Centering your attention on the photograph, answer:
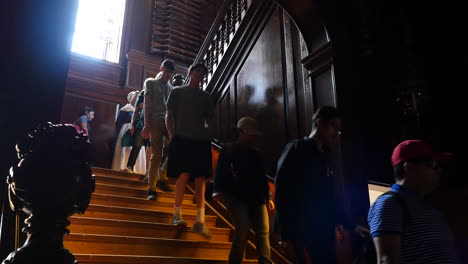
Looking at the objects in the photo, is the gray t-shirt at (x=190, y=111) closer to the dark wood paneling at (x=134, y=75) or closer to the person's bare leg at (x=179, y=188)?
the person's bare leg at (x=179, y=188)

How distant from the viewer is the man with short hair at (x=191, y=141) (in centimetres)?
343

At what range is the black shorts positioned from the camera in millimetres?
3426

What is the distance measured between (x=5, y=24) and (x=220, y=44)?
532cm

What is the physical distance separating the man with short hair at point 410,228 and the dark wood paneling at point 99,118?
285 inches

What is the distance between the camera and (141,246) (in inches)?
129

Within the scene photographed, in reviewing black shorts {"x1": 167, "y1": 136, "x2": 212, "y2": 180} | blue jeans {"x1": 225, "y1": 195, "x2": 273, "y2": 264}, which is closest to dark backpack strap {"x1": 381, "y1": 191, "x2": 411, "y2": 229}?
blue jeans {"x1": 225, "y1": 195, "x2": 273, "y2": 264}

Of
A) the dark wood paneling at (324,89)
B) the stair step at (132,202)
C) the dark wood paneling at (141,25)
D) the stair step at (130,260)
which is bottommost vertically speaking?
the stair step at (130,260)

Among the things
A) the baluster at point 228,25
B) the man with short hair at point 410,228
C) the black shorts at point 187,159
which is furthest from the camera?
the baluster at point 228,25

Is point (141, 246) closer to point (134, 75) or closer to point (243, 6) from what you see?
point (243, 6)

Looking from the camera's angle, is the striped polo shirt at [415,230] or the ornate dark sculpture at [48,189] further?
the striped polo shirt at [415,230]

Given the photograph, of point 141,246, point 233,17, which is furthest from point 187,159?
point 233,17

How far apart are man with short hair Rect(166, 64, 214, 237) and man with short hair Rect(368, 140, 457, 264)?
74.0 inches

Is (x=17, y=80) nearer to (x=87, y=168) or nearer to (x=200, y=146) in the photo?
(x=87, y=168)

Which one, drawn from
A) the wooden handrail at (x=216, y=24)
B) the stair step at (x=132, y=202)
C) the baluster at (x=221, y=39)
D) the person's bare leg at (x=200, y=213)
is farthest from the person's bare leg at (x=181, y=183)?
the wooden handrail at (x=216, y=24)
